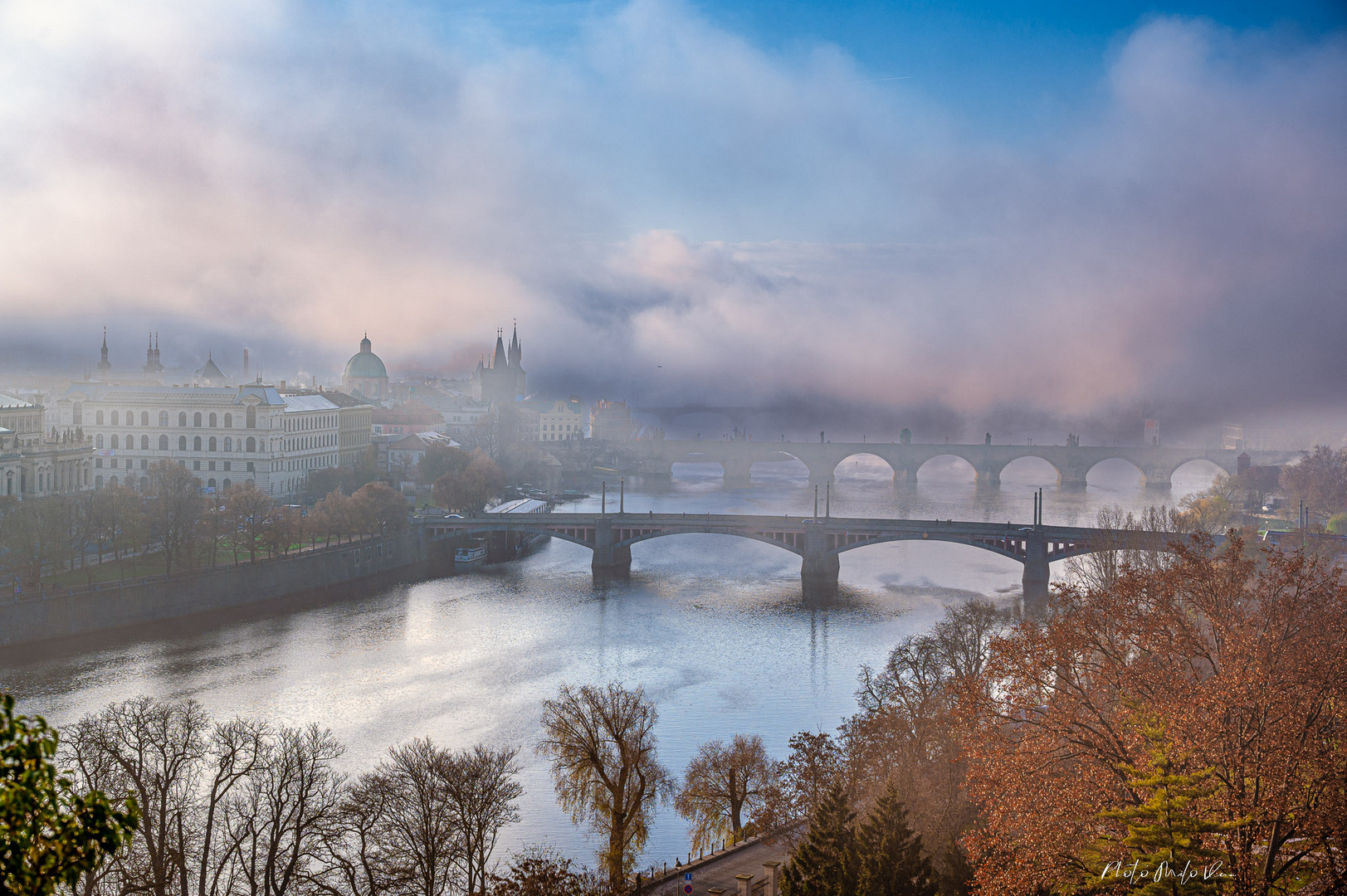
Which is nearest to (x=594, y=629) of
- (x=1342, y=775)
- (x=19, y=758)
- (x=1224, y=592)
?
(x=1224, y=592)

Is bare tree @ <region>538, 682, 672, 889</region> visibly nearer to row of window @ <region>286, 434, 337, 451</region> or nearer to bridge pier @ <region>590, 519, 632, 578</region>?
bridge pier @ <region>590, 519, 632, 578</region>

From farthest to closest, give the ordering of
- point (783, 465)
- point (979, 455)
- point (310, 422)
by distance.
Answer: point (783, 465) → point (979, 455) → point (310, 422)

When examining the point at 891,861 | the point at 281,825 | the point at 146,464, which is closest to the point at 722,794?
the point at 891,861

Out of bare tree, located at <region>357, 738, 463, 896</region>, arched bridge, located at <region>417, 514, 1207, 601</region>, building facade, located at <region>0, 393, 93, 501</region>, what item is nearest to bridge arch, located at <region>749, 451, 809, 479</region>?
arched bridge, located at <region>417, 514, 1207, 601</region>

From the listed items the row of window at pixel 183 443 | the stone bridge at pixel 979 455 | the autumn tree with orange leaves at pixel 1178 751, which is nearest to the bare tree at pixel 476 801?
the autumn tree with orange leaves at pixel 1178 751

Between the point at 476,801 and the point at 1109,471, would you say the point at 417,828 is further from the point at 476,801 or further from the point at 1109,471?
the point at 1109,471

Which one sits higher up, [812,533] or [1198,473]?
[1198,473]

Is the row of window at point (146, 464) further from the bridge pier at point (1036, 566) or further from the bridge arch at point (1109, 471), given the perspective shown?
the bridge arch at point (1109, 471)

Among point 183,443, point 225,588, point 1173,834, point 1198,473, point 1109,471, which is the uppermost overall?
point 183,443

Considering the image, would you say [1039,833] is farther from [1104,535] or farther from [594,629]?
[1104,535]
